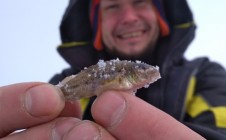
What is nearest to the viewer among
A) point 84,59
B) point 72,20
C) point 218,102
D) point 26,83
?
point 26,83

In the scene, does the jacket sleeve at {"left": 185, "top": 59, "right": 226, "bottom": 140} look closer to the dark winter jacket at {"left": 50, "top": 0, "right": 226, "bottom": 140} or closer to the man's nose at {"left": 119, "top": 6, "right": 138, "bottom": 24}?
the dark winter jacket at {"left": 50, "top": 0, "right": 226, "bottom": 140}

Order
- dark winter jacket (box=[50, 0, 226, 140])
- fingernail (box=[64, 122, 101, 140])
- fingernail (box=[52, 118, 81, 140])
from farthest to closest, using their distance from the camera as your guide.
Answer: dark winter jacket (box=[50, 0, 226, 140]) → fingernail (box=[52, 118, 81, 140]) → fingernail (box=[64, 122, 101, 140])

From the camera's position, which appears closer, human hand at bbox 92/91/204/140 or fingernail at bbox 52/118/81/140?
human hand at bbox 92/91/204/140

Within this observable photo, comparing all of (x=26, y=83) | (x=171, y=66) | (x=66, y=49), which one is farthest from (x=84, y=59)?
(x=26, y=83)

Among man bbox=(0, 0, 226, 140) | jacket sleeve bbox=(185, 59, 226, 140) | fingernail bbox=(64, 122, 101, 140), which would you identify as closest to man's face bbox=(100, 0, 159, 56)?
man bbox=(0, 0, 226, 140)

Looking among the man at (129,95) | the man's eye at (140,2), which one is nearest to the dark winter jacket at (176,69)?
the man at (129,95)

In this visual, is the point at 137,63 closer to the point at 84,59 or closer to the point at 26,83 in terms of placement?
the point at 26,83

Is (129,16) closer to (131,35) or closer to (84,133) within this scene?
(131,35)

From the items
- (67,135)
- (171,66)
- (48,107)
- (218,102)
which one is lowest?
(218,102)
